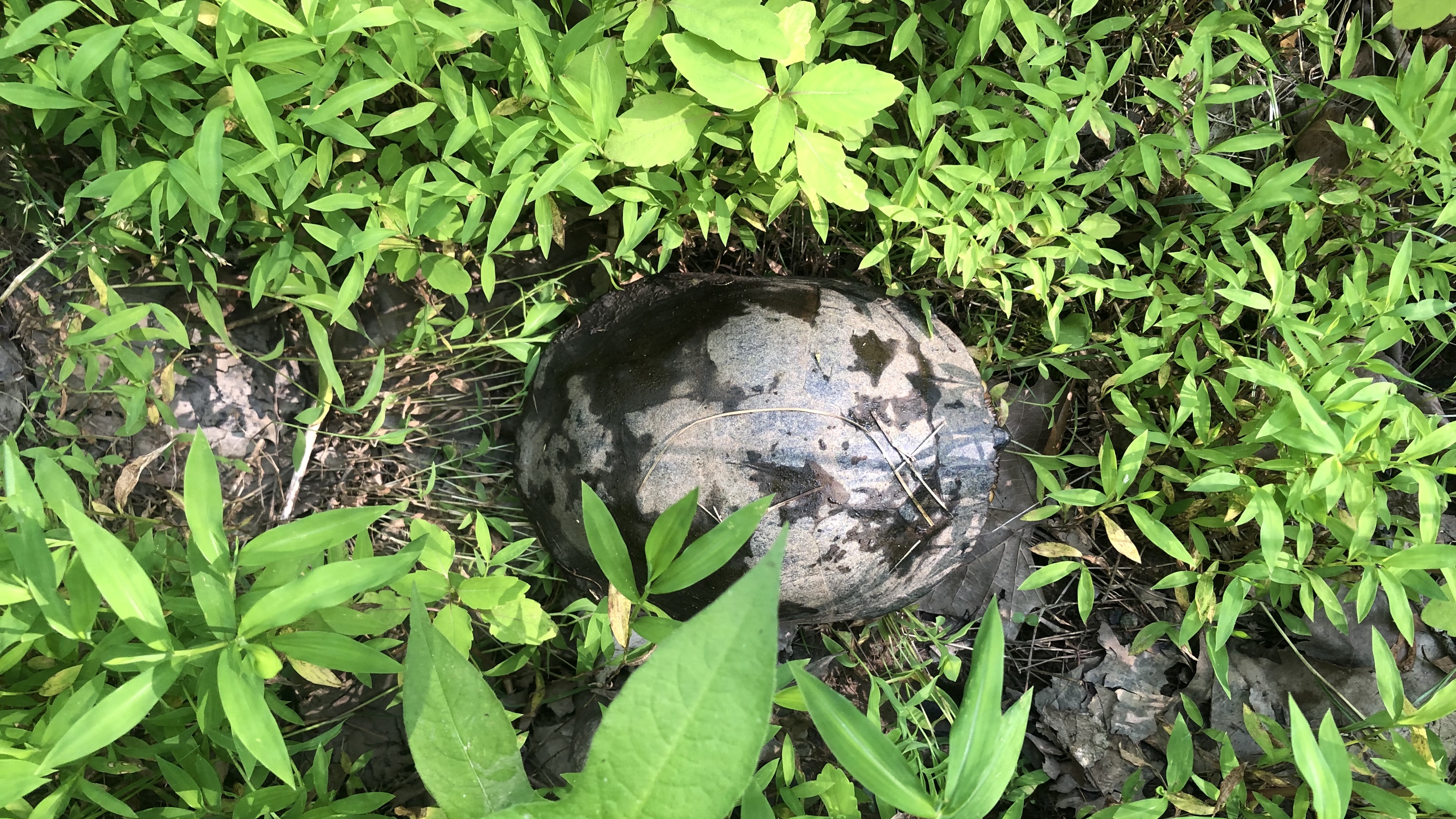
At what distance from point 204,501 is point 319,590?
0.28 m

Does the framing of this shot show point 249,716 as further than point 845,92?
No

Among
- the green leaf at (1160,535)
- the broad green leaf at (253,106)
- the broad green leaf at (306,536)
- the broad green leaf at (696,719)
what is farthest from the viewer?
the green leaf at (1160,535)

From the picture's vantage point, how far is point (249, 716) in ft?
4.02

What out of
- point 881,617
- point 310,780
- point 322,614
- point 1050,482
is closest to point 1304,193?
point 1050,482

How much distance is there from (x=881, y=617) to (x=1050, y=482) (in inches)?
27.7

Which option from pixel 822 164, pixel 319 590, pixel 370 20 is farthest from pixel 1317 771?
pixel 370 20

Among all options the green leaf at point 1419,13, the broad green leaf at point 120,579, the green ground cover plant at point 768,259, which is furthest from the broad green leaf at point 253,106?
the green leaf at point 1419,13

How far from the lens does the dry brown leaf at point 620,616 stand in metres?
1.66

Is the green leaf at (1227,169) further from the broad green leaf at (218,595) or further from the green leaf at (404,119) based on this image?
the broad green leaf at (218,595)

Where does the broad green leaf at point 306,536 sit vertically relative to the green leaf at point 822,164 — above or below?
below

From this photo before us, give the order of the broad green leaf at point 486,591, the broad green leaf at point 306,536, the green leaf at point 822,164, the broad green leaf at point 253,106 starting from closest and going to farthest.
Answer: the broad green leaf at point 306,536
the broad green leaf at point 253,106
the green leaf at point 822,164
the broad green leaf at point 486,591

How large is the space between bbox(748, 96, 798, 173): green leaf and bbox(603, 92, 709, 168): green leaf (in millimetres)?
212

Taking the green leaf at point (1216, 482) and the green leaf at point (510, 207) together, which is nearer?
the green leaf at point (510, 207)

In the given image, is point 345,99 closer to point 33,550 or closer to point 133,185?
point 133,185
